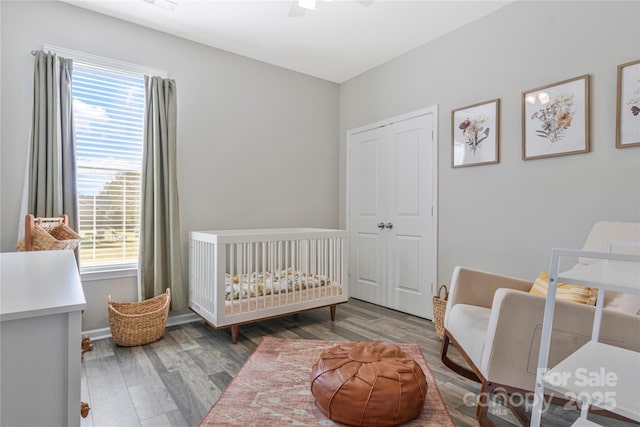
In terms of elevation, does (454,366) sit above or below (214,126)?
below

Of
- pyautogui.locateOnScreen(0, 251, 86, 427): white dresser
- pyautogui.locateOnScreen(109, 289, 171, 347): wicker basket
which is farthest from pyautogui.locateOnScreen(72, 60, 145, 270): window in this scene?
pyautogui.locateOnScreen(0, 251, 86, 427): white dresser

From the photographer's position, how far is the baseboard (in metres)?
2.67

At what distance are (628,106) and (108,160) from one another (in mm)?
3642

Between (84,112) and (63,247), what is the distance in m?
1.26

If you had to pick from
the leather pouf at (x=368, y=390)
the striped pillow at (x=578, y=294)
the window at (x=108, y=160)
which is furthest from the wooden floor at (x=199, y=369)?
the window at (x=108, y=160)

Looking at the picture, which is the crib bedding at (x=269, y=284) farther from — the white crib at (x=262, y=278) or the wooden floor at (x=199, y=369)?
the wooden floor at (x=199, y=369)

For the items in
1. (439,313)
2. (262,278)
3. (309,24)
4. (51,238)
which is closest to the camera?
(51,238)

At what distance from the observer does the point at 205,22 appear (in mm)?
2855

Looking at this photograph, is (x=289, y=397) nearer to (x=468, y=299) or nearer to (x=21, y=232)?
(x=468, y=299)

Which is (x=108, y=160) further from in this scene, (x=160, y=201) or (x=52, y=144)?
(x=160, y=201)

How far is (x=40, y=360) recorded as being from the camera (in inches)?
28.3

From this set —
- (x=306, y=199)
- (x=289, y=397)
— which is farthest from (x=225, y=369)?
(x=306, y=199)

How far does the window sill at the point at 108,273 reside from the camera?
2.69 metres

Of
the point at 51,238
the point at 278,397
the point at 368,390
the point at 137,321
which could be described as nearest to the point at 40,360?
the point at 368,390
